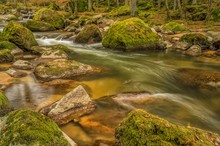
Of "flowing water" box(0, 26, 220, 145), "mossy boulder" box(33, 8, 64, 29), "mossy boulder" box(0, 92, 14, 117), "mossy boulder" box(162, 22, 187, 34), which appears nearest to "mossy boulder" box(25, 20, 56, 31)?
"mossy boulder" box(33, 8, 64, 29)

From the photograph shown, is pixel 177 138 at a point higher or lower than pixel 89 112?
higher

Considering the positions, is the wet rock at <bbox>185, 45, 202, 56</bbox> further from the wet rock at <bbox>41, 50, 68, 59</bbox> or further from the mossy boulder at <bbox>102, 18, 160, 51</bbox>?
the wet rock at <bbox>41, 50, 68, 59</bbox>

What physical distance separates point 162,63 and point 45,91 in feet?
23.8

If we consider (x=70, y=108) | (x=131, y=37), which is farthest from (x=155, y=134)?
(x=131, y=37)

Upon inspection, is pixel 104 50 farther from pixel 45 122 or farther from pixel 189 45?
pixel 45 122

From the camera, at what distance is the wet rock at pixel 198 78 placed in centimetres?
951

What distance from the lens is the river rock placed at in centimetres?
628

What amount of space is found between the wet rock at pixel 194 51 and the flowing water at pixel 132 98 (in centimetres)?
196

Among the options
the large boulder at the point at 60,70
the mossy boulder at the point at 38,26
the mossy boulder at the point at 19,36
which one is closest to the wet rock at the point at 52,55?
the mossy boulder at the point at 19,36

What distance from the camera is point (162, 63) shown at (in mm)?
13406

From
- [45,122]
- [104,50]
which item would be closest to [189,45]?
[104,50]

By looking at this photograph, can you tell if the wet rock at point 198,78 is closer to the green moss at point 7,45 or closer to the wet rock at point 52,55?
the wet rock at point 52,55

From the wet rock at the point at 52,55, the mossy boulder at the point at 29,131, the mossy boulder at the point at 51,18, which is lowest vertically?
the mossy boulder at the point at 29,131

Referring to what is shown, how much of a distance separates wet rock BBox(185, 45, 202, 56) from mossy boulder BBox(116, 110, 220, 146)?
11.2 m
